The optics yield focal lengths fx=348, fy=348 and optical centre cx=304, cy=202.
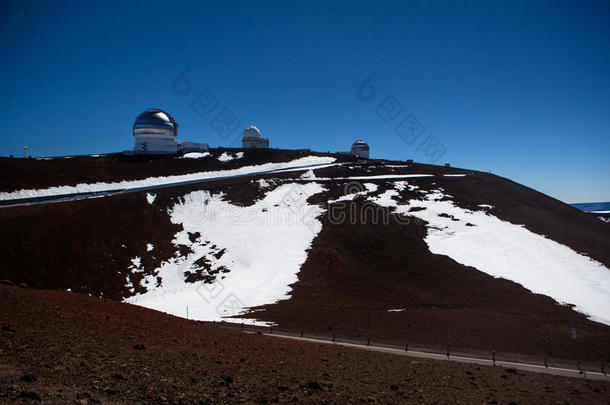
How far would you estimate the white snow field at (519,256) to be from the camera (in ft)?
95.5

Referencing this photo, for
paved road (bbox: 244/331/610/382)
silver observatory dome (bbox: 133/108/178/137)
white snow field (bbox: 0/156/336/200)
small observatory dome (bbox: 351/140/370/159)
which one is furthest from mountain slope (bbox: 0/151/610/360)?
small observatory dome (bbox: 351/140/370/159)

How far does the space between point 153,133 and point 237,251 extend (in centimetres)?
3807

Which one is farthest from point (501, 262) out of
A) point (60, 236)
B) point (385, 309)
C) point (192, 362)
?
point (60, 236)

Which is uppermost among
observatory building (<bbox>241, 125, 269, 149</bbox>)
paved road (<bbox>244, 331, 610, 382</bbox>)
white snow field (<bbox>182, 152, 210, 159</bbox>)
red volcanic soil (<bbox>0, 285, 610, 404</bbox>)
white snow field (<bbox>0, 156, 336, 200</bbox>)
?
observatory building (<bbox>241, 125, 269, 149</bbox>)

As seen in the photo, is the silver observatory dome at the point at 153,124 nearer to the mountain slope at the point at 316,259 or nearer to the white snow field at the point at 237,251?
the mountain slope at the point at 316,259

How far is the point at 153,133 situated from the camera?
6281 cm

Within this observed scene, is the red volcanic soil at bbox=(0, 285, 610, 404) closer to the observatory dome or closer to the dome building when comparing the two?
the dome building

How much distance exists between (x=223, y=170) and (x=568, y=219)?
181 ft

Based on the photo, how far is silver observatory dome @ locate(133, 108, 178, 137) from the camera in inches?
2456

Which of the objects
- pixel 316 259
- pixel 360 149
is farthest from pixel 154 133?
pixel 360 149

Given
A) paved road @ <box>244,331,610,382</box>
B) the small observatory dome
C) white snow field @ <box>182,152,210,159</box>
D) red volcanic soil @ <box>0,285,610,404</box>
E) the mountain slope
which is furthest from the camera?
the small observatory dome

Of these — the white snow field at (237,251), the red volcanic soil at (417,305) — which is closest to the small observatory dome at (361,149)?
the white snow field at (237,251)

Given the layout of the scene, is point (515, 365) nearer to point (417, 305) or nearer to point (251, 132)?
point (417, 305)

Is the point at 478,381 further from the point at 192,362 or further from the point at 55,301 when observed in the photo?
the point at 55,301
